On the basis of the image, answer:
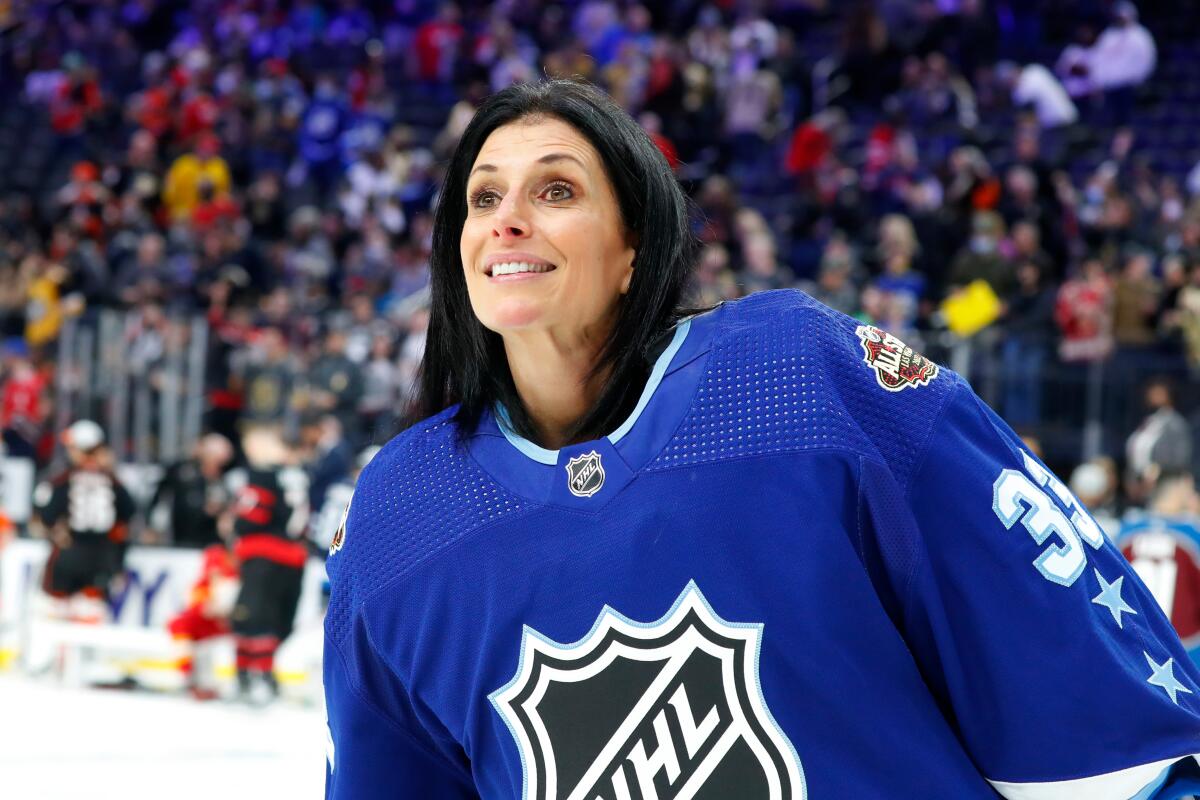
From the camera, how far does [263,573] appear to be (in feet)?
29.3

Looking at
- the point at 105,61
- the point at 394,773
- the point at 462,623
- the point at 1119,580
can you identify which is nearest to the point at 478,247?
the point at 462,623

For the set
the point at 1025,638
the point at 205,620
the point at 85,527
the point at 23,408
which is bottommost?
the point at 205,620

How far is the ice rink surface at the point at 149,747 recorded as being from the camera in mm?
6082

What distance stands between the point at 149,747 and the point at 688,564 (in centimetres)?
589

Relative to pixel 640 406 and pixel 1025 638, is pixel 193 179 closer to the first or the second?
pixel 640 406

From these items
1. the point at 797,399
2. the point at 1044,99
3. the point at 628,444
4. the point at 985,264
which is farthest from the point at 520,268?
the point at 1044,99

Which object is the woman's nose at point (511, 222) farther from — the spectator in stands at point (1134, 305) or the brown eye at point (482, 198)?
the spectator in stands at point (1134, 305)

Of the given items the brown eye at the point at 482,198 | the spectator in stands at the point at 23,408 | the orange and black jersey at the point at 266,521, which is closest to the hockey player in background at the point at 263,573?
the orange and black jersey at the point at 266,521

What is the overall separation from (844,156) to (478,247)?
11.0 m

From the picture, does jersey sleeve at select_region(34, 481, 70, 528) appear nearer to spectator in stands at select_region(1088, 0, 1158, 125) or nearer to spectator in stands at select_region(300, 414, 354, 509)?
spectator in stands at select_region(300, 414, 354, 509)

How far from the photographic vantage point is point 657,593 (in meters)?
1.86

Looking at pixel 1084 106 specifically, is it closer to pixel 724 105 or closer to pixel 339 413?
pixel 724 105

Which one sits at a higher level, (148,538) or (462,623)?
(462,623)

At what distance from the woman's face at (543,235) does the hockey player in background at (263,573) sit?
7136mm
